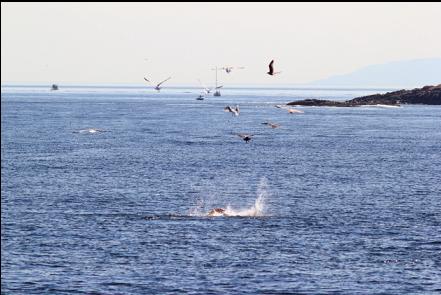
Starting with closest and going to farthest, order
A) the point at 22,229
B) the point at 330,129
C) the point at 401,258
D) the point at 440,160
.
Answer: the point at 401,258 → the point at 22,229 → the point at 440,160 → the point at 330,129

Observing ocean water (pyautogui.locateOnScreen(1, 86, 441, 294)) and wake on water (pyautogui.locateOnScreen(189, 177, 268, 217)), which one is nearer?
ocean water (pyautogui.locateOnScreen(1, 86, 441, 294))

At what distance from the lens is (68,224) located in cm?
6131

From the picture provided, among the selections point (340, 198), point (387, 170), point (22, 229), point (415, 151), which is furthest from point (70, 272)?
point (415, 151)

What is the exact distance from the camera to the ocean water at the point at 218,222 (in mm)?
45375

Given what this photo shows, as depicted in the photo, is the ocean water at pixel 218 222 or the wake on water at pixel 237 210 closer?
the ocean water at pixel 218 222

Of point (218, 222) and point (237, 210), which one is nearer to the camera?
point (218, 222)

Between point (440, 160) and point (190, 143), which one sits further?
Answer: point (190, 143)

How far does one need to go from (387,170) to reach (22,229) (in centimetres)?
5905

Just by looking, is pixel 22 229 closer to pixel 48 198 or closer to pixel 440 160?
pixel 48 198

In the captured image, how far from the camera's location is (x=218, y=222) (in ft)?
207

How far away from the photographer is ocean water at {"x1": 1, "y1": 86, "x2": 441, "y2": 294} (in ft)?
149

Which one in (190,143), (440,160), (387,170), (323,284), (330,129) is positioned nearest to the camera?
(323,284)

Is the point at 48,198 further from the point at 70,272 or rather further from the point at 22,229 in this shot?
the point at 70,272

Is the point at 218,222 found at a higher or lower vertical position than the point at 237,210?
higher
